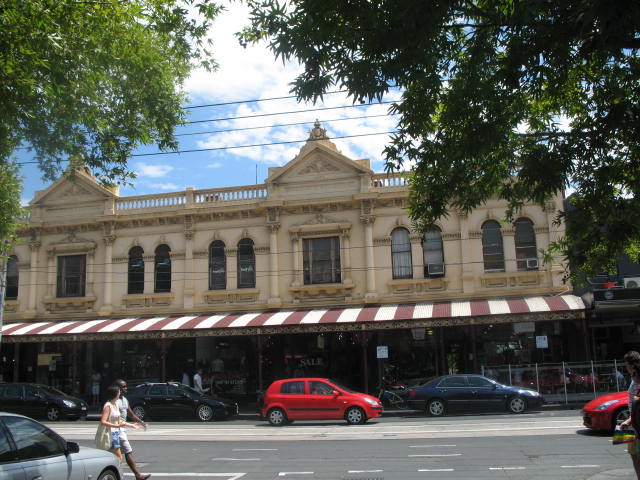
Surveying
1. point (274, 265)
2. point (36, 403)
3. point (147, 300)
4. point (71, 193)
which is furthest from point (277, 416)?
point (71, 193)

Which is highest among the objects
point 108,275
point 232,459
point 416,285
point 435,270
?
point 108,275

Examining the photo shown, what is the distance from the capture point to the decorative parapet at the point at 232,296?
26297mm

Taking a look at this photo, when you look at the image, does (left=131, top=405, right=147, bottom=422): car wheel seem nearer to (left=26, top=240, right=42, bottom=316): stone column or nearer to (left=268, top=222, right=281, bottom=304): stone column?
(left=268, top=222, right=281, bottom=304): stone column

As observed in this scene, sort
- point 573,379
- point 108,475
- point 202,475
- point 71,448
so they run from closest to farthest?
1. point 71,448
2. point 108,475
3. point 202,475
4. point 573,379

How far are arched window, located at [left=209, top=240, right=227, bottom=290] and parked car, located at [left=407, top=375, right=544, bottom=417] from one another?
10779mm

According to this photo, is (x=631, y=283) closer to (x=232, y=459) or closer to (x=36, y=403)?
(x=232, y=459)

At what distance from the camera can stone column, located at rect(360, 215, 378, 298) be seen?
2500cm

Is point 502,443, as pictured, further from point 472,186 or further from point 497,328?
point 497,328

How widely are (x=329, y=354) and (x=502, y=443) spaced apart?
13.3 m

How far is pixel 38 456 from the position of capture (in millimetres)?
6992

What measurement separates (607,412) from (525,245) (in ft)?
38.7

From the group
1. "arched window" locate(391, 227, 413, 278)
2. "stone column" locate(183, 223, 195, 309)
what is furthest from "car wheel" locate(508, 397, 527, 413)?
"stone column" locate(183, 223, 195, 309)

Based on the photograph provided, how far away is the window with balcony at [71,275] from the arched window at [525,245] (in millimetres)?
19248

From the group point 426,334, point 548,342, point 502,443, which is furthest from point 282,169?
point 502,443
